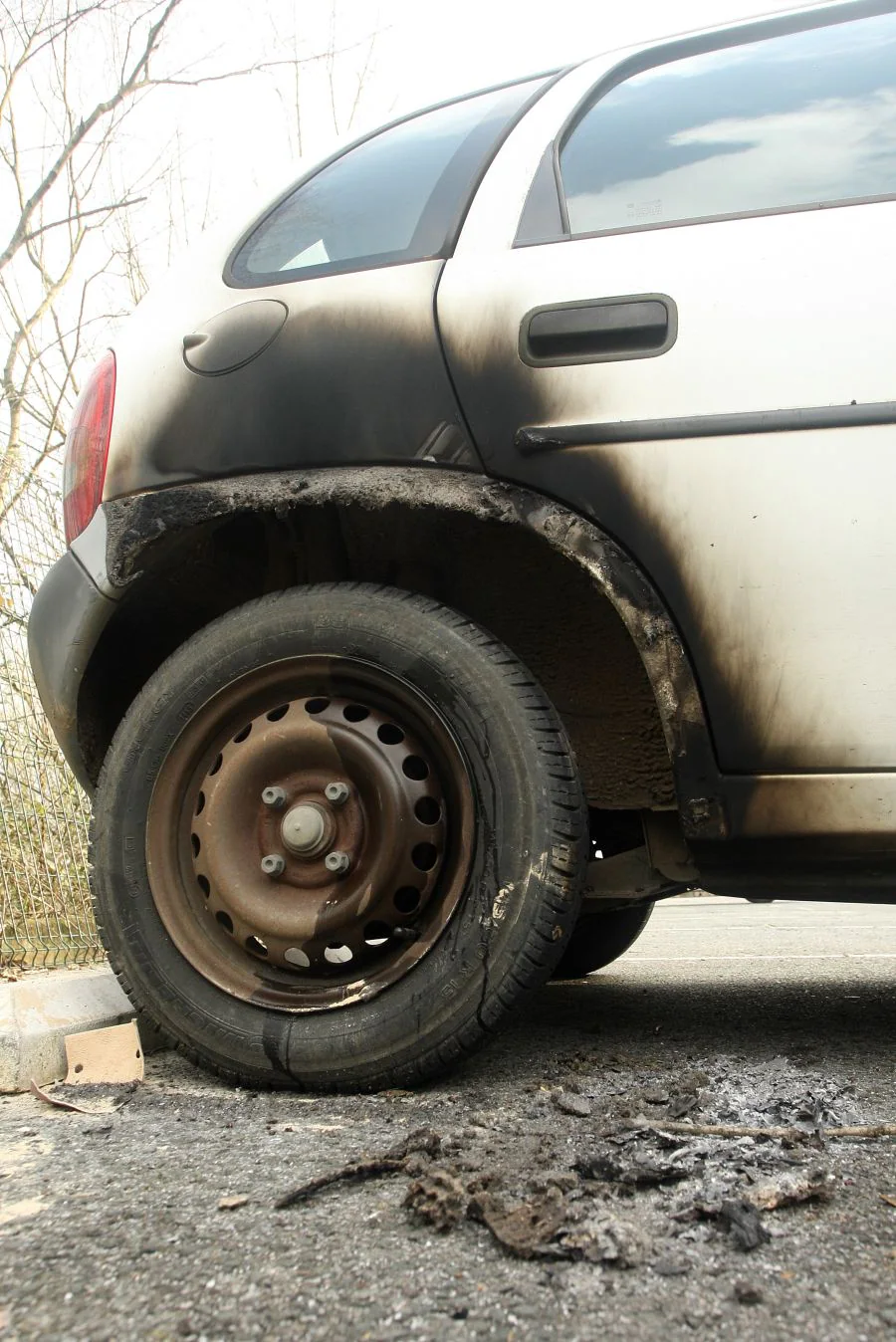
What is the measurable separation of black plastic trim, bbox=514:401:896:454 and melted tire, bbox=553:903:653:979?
1.62m

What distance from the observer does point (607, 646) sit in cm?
210

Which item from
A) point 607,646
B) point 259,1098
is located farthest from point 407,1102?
point 607,646

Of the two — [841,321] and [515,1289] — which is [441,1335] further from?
[841,321]

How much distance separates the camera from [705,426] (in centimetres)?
178

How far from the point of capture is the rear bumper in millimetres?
2062

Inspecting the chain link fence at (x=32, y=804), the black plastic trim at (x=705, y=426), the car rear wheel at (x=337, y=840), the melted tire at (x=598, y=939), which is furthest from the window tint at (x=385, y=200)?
the chain link fence at (x=32, y=804)

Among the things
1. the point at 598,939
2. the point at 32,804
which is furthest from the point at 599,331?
the point at 32,804

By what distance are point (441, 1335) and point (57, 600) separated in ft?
5.20

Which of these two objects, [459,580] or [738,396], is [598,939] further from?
[738,396]

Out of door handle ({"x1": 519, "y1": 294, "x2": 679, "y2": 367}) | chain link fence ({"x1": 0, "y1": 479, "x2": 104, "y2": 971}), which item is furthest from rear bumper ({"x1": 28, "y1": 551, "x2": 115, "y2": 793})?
chain link fence ({"x1": 0, "y1": 479, "x2": 104, "y2": 971})

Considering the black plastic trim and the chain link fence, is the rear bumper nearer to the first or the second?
the black plastic trim

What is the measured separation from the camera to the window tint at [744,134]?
1.91m

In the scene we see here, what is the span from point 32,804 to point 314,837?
2769 millimetres

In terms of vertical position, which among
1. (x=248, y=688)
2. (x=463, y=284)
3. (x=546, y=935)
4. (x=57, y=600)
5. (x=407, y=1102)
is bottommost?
(x=407, y=1102)
